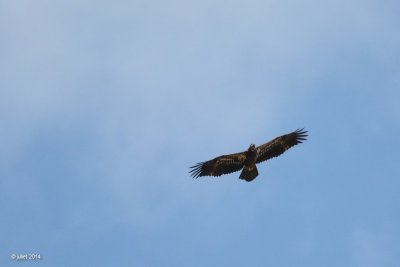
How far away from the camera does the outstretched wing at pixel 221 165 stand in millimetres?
36219

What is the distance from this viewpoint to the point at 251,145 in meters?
36.3

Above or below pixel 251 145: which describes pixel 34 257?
below

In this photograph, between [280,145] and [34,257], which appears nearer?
[34,257]

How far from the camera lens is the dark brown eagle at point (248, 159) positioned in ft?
117

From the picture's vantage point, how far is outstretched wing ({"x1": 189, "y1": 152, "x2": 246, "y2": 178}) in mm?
36219

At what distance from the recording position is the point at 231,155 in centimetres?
3609

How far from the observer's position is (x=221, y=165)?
1436 inches

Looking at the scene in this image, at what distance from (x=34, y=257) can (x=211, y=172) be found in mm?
9813

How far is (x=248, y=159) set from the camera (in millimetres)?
36031

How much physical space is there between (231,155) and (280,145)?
2647 mm

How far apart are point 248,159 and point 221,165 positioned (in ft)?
4.24

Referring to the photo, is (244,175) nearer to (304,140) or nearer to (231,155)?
(231,155)

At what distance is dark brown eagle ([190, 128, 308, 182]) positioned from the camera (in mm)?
35781

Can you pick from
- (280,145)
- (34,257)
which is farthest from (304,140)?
(34,257)
